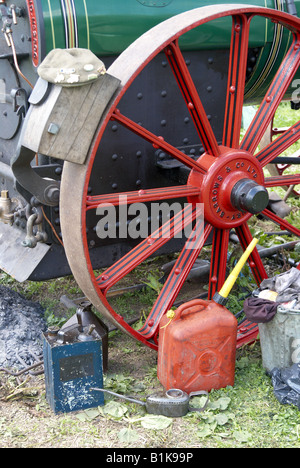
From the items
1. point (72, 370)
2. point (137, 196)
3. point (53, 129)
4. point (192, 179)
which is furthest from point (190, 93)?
point (72, 370)

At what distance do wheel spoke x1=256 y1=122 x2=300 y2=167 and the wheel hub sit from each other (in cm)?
14

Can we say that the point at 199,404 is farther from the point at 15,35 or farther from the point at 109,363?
the point at 15,35

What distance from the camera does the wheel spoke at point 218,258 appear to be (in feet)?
11.7

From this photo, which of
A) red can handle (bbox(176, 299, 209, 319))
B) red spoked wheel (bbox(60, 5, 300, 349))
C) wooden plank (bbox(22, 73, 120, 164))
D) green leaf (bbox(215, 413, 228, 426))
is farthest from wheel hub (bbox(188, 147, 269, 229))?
green leaf (bbox(215, 413, 228, 426))

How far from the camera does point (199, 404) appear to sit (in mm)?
3117

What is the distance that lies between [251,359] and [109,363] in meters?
0.80

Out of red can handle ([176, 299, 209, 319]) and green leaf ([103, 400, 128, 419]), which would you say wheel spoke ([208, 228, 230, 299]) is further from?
green leaf ([103, 400, 128, 419])

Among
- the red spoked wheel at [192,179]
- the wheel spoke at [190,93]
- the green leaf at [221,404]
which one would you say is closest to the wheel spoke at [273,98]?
the red spoked wheel at [192,179]

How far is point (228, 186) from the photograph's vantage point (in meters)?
3.37

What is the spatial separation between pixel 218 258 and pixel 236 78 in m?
0.99

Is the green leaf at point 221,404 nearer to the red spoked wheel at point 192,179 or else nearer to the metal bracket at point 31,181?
the red spoked wheel at point 192,179

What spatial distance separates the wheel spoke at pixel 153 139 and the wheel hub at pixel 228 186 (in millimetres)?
65

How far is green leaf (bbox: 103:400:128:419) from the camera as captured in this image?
307cm

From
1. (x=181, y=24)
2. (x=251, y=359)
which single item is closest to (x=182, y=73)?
(x=181, y=24)
